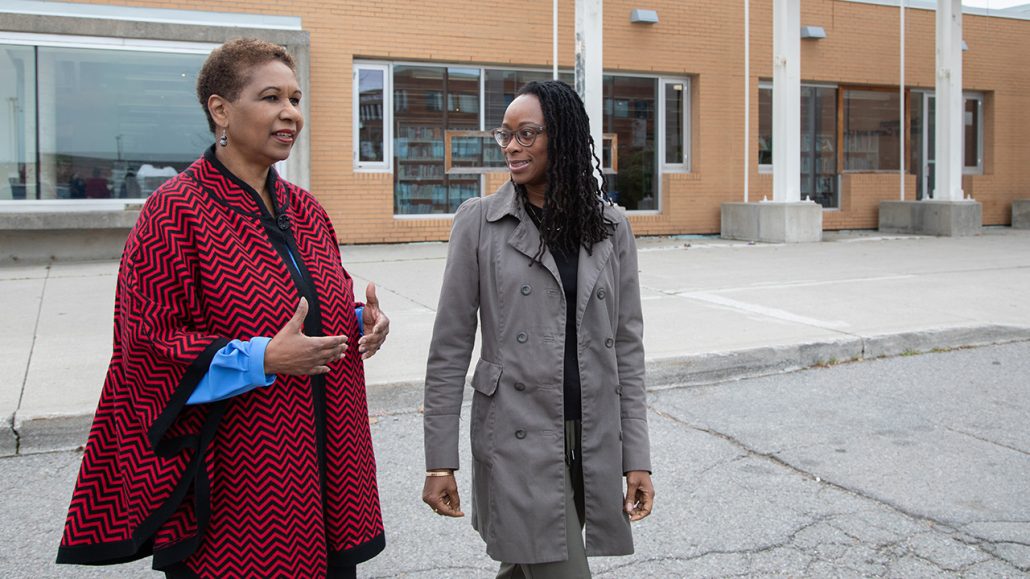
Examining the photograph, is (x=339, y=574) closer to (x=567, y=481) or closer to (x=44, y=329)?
(x=567, y=481)

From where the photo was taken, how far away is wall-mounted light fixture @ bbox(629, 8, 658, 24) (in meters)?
16.4

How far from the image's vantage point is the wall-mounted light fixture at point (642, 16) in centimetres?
1638

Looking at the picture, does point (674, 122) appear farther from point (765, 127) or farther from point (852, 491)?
point (852, 491)

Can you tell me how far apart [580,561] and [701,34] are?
51.6ft

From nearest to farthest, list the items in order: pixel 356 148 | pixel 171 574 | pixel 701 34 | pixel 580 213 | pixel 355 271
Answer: pixel 171 574
pixel 580 213
pixel 355 271
pixel 356 148
pixel 701 34

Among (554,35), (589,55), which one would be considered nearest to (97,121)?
(554,35)

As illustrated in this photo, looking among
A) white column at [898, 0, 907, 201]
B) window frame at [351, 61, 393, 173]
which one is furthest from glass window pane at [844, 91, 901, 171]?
window frame at [351, 61, 393, 173]

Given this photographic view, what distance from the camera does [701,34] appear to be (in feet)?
56.3

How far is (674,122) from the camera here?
17484 millimetres

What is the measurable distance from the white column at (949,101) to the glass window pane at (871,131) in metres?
1.55

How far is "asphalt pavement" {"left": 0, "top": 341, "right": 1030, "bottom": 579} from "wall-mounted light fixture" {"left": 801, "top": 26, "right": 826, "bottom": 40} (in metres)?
12.3

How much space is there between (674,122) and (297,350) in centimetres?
1594

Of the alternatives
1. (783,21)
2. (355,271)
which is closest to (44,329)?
(355,271)

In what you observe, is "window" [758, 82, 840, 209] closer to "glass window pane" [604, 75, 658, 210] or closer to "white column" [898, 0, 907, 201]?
"white column" [898, 0, 907, 201]
